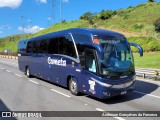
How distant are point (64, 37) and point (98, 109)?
494 cm

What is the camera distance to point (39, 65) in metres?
17.0

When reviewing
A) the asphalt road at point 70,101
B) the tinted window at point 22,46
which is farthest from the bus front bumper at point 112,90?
the tinted window at point 22,46

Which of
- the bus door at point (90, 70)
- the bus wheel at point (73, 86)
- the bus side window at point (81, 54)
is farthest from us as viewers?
the bus wheel at point (73, 86)

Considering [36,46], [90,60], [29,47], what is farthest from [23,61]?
[90,60]

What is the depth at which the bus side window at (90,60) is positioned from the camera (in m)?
10.5

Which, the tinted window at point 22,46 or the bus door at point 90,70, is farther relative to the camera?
the tinted window at point 22,46

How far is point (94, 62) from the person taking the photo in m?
10.5

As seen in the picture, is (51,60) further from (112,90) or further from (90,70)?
(112,90)

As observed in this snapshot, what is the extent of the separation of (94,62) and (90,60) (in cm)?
33

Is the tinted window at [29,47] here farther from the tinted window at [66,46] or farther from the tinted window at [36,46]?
the tinted window at [66,46]

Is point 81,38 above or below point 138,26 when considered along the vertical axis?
below

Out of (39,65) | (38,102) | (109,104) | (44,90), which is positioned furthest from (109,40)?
(39,65)

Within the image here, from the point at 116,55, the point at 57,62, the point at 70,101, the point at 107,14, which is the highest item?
the point at 107,14

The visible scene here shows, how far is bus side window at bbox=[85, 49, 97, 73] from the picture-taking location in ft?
34.4
